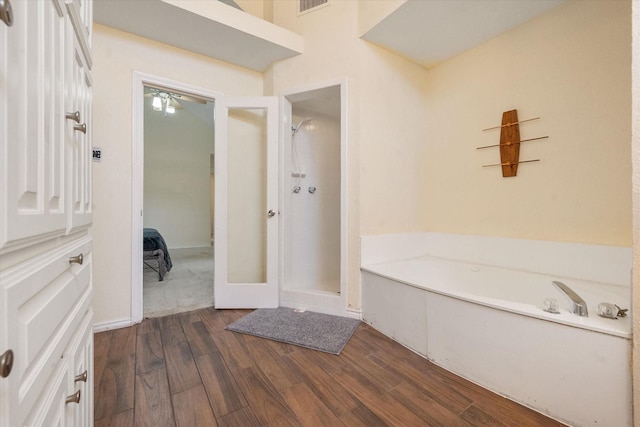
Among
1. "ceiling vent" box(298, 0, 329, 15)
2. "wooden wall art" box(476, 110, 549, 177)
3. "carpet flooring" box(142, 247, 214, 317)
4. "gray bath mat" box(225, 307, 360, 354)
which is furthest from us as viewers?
"carpet flooring" box(142, 247, 214, 317)

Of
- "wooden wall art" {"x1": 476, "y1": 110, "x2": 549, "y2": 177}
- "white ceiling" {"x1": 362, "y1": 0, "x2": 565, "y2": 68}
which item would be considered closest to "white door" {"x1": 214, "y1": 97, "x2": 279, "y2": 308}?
"white ceiling" {"x1": 362, "y1": 0, "x2": 565, "y2": 68}

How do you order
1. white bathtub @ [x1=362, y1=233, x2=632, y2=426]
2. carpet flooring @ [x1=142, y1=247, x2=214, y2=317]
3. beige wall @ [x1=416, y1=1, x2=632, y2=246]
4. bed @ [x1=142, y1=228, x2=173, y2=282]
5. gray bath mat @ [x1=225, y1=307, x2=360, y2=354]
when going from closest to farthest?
white bathtub @ [x1=362, y1=233, x2=632, y2=426] → beige wall @ [x1=416, y1=1, x2=632, y2=246] → gray bath mat @ [x1=225, y1=307, x2=360, y2=354] → carpet flooring @ [x1=142, y1=247, x2=214, y2=317] → bed @ [x1=142, y1=228, x2=173, y2=282]

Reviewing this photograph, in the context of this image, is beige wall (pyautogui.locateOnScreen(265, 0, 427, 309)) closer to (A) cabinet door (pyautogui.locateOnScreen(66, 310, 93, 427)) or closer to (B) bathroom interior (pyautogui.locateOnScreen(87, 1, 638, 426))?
(B) bathroom interior (pyautogui.locateOnScreen(87, 1, 638, 426))

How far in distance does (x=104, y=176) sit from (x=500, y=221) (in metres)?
3.26

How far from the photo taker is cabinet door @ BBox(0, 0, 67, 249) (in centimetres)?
41

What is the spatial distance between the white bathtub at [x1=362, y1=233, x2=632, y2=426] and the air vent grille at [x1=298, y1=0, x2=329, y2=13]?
2160 mm

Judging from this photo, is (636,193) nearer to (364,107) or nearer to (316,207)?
(364,107)

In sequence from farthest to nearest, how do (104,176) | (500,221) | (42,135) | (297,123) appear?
(297,123) < (500,221) < (104,176) < (42,135)

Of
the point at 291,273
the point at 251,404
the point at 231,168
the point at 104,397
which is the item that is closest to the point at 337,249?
the point at 291,273

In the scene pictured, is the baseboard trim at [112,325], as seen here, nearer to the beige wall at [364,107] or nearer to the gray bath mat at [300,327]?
the gray bath mat at [300,327]

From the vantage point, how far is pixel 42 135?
548 millimetres

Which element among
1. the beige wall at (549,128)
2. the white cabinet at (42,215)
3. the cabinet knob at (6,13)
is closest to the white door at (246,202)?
the white cabinet at (42,215)

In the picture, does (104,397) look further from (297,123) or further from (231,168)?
(297,123)

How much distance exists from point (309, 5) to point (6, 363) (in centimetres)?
301
